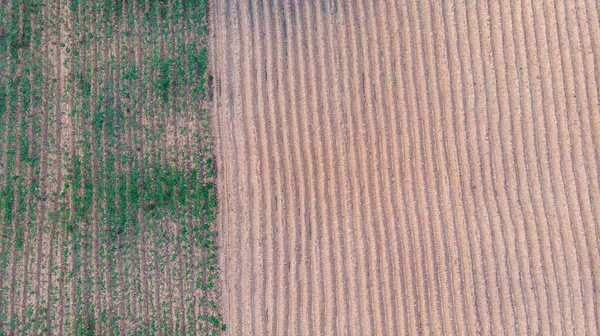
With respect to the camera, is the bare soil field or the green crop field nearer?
the bare soil field

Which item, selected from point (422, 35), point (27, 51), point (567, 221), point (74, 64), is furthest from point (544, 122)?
point (27, 51)

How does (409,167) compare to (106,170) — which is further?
(106,170)

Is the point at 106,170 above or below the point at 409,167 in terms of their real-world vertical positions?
above

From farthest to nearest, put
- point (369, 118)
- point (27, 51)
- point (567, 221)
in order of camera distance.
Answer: point (27, 51) → point (369, 118) → point (567, 221)

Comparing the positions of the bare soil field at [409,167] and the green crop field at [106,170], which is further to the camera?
the green crop field at [106,170]

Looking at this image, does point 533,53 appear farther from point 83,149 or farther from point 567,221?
point 83,149
